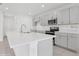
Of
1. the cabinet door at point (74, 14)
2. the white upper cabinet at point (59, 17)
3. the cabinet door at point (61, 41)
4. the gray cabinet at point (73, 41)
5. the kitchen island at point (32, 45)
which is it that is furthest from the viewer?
the white upper cabinet at point (59, 17)

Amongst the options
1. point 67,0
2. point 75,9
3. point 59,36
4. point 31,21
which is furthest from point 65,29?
point 31,21

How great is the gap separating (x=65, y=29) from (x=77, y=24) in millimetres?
884

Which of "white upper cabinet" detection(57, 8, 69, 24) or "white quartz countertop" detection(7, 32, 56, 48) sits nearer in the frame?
"white quartz countertop" detection(7, 32, 56, 48)

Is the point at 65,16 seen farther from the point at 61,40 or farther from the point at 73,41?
the point at 73,41

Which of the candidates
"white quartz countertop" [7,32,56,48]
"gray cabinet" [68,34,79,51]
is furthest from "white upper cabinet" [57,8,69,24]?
"white quartz countertop" [7,32,56,48]

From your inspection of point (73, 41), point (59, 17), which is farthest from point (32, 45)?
point (59, 17)

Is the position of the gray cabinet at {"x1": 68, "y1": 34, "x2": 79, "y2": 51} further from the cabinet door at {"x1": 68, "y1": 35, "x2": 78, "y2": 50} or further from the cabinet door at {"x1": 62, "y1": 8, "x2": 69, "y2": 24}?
the cabinet door at {"x1": 62, "y1": 8, "x2": 69, "y2": 24}

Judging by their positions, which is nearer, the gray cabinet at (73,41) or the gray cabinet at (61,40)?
the gray cabinet at (73,41)

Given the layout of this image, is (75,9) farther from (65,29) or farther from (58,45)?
(58,45)

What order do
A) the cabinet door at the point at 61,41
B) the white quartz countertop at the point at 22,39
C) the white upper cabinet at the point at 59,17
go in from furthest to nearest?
the white upper cabinet at the point at 59,17, the cabinet door at the point at 61,41, the white quartz countertop at the point at 22,39

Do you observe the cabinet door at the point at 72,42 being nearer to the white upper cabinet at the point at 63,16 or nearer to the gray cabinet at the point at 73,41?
the gray cabinet at the point at 73,41

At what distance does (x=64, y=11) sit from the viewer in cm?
496

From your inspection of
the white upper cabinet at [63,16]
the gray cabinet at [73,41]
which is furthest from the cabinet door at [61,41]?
the white upper cabinet at [63,16]

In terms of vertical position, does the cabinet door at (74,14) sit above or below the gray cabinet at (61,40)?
above
